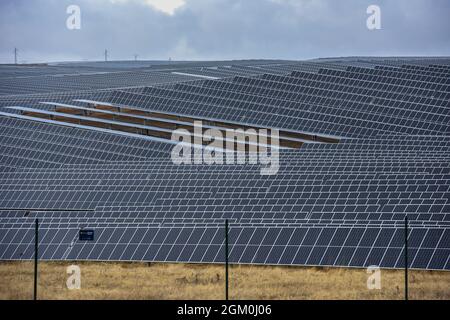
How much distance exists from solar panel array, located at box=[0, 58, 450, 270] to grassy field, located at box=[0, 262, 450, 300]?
904mm

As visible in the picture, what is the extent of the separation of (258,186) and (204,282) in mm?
14020

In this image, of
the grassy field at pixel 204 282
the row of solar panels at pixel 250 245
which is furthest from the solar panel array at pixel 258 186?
the grassy field at pixel 204 282

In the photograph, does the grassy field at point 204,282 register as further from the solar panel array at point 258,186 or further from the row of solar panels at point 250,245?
the solar panel array at point 258,186

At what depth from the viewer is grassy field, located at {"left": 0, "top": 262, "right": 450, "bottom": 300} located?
29.2 metres

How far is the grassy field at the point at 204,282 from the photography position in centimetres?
2919

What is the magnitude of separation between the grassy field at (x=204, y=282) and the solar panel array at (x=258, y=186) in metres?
0.90

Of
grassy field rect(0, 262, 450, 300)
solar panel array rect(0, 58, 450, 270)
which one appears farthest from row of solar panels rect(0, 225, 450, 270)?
grassy field rect(0, 262, 450, 300)

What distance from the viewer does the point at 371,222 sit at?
128 ft

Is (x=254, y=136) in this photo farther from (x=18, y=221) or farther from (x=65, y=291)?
(x=65, y=291)

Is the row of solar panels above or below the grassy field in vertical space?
above

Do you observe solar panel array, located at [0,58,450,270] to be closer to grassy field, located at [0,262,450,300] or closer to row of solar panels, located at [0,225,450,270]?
row of solar panels, located at [0,225,450,270]
